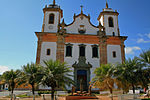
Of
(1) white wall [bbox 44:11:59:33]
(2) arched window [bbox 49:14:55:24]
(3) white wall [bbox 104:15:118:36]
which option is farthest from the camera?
(3) white wall [bbox 104:15:118:36]

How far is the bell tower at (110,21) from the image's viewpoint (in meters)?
23.9

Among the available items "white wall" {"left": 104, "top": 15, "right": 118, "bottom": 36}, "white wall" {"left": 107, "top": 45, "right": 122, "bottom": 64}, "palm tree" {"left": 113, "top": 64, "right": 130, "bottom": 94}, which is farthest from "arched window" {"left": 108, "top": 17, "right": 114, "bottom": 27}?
"palm tree" {"left": 113, "top": 64, "right": 130, "bottom": 94}

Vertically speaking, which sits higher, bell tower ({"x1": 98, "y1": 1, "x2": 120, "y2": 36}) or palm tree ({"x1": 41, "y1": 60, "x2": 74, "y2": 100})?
bell tower ({"x1": 98, "y1": 1, "x2": 120, "y2": 36})

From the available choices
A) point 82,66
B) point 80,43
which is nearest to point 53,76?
point 82,66

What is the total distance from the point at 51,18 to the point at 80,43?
6.80m

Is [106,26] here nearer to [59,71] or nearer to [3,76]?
[59,71]

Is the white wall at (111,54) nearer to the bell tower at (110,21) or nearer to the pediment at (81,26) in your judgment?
the bell tower at (110,21)

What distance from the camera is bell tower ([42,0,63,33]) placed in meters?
23.1

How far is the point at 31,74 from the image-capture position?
11.2 m

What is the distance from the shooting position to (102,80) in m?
13.3

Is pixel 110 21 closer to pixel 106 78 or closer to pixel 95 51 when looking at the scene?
pixel 95 51

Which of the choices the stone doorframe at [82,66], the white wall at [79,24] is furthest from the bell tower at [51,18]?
the stone doorframe at [82,66]

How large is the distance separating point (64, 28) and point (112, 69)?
12.4 meters

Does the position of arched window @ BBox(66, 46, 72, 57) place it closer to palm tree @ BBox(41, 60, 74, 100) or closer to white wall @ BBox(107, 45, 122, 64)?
white wall @ BBox(107, 45, 122, 64)
